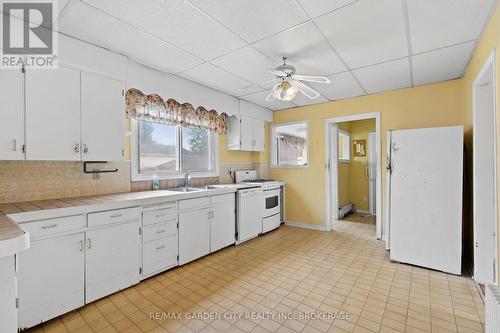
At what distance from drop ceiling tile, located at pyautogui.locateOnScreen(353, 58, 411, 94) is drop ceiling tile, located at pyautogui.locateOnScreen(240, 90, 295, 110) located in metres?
1.46

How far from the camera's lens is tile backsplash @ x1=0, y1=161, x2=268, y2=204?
213cm

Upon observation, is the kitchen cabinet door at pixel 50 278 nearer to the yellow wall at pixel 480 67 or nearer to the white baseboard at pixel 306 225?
the yellow wall at pixel 480 67

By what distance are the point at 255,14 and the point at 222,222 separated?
265 centimetres

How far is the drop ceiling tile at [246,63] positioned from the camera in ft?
8.46

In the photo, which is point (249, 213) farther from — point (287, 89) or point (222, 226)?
point (287, 89)

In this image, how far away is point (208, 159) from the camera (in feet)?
13.9

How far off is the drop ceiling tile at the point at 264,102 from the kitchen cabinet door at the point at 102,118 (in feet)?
7.17

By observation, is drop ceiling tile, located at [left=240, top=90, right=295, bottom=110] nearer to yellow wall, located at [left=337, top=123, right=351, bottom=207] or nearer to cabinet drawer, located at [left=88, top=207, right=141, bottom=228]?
yellow wall, located at [left=337, top=123, right=351, bottom=207]

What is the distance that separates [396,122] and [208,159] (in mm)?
3218

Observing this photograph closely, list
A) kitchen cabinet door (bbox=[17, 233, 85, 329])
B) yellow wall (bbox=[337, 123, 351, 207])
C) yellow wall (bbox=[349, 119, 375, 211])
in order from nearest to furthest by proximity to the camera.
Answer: kitchen cabinet door (bbox=[17, 233, 85, 329]) → yellow wall (bbox=[337, 123, 351, 207]) → yellow wall (bbox=[349, 119, 375, 211])

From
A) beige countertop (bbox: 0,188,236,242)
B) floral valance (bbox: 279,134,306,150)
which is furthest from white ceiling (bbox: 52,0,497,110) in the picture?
floral valance (bbox: 279,134,306,150)

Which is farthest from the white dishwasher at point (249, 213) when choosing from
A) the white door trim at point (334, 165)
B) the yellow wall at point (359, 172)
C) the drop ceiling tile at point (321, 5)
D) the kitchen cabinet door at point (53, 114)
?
the yellow wall at point (359, 172)

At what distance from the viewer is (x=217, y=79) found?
3373 millimetres

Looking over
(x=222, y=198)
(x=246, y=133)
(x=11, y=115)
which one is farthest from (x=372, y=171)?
(x=11, y=115)
